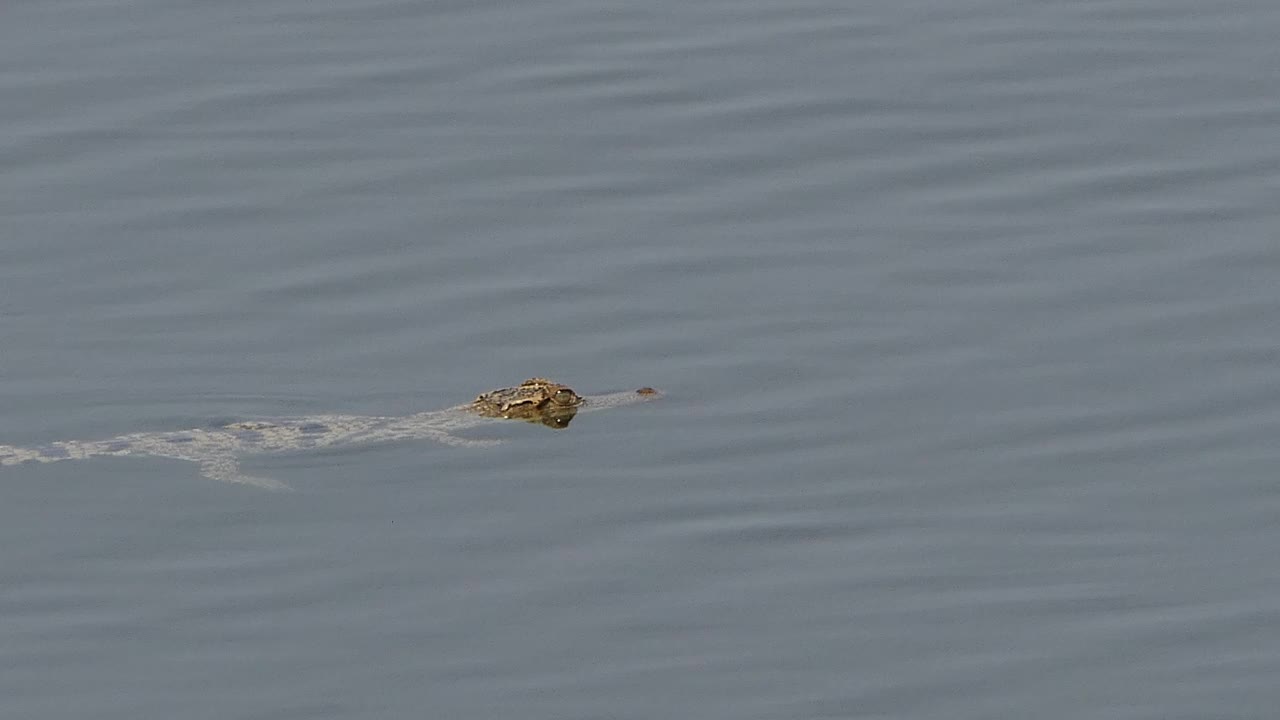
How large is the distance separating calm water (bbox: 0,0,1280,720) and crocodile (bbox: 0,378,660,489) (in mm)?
159

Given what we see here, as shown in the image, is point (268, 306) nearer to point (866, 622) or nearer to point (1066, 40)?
point (866, 622)

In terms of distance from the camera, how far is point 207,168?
2314 cm

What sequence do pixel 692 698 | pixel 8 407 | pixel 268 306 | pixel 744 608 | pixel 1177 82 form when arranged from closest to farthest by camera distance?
pixel 692 698, pixel 744 608, pixel 8 407, pixel 268 306, pixel 1177 82

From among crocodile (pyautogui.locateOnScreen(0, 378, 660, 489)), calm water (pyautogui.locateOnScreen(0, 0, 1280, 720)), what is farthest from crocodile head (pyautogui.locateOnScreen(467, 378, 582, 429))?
calm water (pyautogui.locateOnScreen(0, 0, 1280, 720))

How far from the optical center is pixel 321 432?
61.0 feet

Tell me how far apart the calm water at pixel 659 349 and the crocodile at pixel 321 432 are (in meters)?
0.16

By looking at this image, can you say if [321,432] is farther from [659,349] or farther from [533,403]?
[659,349]

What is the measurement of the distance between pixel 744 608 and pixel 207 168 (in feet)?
28.9

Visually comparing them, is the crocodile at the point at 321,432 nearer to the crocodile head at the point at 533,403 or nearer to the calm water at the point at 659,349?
the crocodile head at the point at 533,403

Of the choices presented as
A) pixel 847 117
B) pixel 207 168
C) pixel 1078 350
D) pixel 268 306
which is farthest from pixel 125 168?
pixel 1078 350

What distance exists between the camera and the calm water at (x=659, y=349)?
603 inches

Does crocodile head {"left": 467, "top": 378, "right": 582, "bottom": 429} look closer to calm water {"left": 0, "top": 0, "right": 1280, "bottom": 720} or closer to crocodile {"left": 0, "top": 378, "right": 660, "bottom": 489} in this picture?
crocodile {"left": 0, "top": 378, "right": 660, "bottom": 489}

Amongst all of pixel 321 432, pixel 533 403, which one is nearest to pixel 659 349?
pixel 533 403

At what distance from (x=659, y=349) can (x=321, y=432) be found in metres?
2.57
